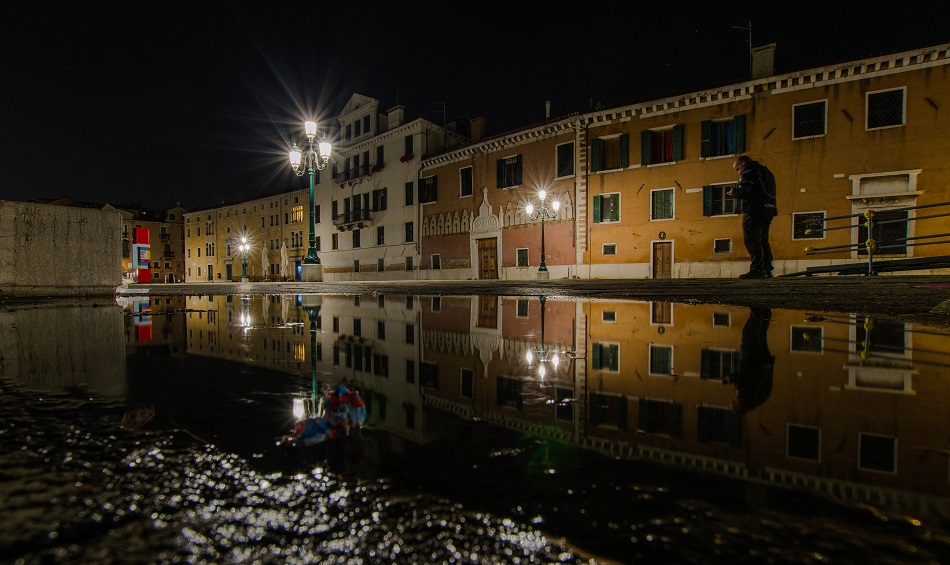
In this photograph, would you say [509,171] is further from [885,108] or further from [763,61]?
[885,108]

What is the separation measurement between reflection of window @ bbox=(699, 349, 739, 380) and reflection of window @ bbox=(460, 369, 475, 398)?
3.60 ft

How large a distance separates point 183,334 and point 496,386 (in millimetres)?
3096

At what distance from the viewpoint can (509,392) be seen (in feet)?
5.94

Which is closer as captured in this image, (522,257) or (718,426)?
(718,426)

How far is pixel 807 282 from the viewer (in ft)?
25.0

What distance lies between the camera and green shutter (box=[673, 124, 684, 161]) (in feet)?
68.8

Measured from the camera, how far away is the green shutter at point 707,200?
66.5 ft

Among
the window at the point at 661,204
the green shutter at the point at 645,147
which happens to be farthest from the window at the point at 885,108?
the green shutter at the point at 645,147

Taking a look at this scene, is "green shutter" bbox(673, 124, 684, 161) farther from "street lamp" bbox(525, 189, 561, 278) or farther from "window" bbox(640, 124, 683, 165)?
"street lamp" bbox(525, 189, 561, 278)

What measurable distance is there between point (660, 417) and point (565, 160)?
2460 cm

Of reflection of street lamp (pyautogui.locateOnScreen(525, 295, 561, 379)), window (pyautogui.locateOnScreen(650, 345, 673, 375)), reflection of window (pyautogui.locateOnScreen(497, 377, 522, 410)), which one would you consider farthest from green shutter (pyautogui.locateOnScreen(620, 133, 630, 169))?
reflection of window (pyautogui.locateOnScreen(497, 377, 522, 410))

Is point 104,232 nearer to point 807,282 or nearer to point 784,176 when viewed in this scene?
point 807,282

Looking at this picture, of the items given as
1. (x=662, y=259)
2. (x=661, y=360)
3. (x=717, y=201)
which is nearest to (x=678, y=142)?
(x=717, y=201)

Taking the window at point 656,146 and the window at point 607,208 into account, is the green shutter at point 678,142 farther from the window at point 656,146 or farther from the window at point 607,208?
the window at point 607,208
